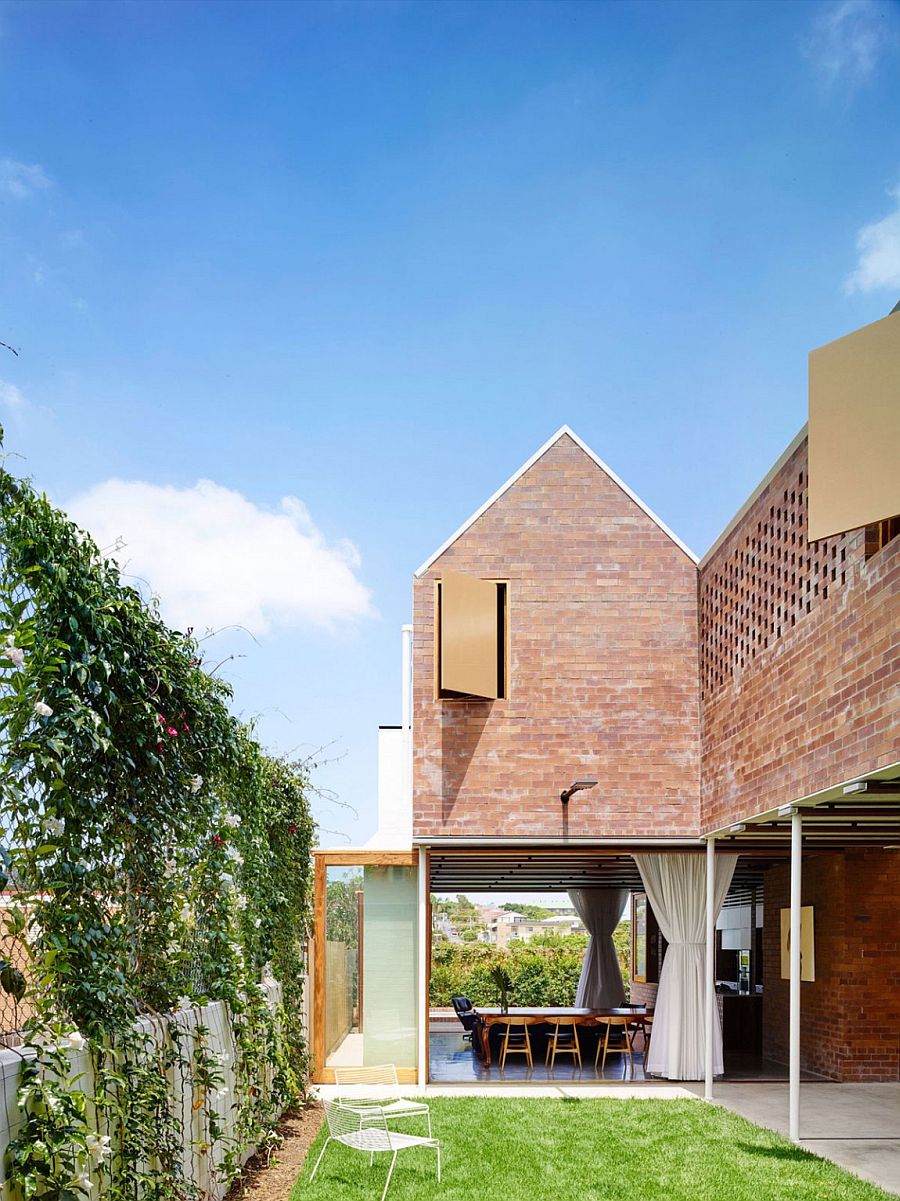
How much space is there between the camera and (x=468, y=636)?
39.5 feet

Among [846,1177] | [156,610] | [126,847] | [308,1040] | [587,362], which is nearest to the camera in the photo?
[126,847]

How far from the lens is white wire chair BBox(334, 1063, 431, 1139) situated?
8337mm

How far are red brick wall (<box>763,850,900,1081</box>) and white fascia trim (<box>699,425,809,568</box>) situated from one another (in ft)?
13.7

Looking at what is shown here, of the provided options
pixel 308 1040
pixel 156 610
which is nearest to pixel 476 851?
pixel 308 1040

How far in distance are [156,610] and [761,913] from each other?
44.8 feet

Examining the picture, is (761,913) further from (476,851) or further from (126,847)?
(126,847)

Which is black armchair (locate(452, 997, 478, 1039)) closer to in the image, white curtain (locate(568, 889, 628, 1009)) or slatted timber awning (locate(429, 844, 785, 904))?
slatted timber awning (locate(429, 844, 785, 904))

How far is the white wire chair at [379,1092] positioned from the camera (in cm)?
834

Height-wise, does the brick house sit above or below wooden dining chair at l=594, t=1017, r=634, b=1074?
above

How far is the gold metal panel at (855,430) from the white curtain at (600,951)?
12.6m

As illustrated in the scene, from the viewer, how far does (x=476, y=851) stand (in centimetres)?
1288

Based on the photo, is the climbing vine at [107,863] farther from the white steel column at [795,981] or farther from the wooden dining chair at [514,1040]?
the wooden dining chair at [514,1040]

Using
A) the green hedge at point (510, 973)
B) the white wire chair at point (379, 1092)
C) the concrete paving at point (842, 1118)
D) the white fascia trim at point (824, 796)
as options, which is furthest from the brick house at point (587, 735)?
the green hedge at point (510, 973)

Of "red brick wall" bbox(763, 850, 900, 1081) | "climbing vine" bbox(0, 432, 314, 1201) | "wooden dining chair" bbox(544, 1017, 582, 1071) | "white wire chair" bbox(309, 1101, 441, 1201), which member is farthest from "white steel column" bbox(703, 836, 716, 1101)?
"climbing vine" bbox(0, 432, 314, 1201)
